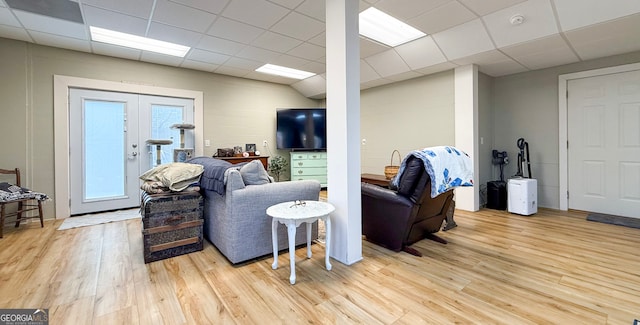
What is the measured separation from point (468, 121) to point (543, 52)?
124cm

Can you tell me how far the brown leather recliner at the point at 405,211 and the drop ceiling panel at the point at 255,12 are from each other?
7.32 feet

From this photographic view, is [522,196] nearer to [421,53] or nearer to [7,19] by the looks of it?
[421,53]

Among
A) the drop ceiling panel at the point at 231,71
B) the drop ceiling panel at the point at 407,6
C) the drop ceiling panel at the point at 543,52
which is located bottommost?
the drop ceiling panel at the point at 543,52

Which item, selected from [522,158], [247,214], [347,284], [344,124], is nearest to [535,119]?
[522,158]

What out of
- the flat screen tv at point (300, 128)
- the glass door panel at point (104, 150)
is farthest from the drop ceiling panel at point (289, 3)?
the glass door panel at point (104, 150)

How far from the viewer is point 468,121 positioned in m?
4.19

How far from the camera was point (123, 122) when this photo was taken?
4.44m

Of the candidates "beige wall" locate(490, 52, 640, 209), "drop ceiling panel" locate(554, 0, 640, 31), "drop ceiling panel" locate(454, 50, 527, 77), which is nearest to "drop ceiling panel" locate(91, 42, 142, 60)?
"drop ceiling panel" locate(454, 50, 527, 77)

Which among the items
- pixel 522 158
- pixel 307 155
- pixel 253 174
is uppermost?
pixel 307 155

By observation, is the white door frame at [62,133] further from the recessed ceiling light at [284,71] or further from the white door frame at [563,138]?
the white door frame at [563,138]

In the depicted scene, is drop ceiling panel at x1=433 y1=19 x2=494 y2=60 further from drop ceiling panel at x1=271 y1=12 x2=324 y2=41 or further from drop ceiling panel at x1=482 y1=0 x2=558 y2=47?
drop ceiling panel at x1=271 y1=12 x2=324 y2=41

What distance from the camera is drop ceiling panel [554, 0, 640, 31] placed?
102 inches

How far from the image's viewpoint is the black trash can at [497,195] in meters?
4.37

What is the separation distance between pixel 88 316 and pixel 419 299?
212 cm
